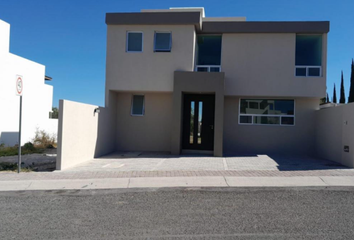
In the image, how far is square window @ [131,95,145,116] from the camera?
50.9 feet

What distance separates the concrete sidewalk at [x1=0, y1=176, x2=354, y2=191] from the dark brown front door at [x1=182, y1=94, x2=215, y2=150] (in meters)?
5.62

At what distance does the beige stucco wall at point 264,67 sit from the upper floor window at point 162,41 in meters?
2.87

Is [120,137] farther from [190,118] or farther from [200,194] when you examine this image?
[200,194]

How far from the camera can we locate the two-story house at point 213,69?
14.2 m

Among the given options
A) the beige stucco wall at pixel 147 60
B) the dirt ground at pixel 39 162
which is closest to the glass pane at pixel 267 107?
the beige stucco wall at pixel 147 60

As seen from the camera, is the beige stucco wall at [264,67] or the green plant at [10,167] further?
the beige stucco wall at [264,67]

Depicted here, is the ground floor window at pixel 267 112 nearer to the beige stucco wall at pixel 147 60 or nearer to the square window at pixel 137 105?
the beige stucco wall at pixel 147 60

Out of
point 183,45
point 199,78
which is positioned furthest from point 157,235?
point 183,45

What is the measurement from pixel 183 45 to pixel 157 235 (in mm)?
10709

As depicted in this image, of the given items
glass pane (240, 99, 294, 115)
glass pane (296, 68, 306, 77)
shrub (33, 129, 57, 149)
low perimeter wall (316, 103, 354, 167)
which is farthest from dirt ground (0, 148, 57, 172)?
glass pane (296, 68, 306, 77)

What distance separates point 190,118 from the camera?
14.7 m

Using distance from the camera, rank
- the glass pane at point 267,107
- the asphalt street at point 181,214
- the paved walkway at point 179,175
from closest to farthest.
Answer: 1. the asphalt street at point 181,214
2. the paved walkway at point 179,175
3. the glass pane at point 267,107

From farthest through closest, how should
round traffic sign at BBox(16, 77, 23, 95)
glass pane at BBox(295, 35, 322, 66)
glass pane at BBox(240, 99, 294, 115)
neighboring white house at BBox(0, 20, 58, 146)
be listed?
neighboring white house at BBox(0, 20, 58, 146) → glass pane at BBox(240, 99, 294, 115) → glass pane at BBox(295, 35, 322, 66) → round traffic sign at BBox(16, 77, 23, 95)

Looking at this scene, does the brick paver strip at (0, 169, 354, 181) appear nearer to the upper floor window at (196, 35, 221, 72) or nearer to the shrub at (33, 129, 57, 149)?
the upper floor window at (196, 35, 221, 72)
